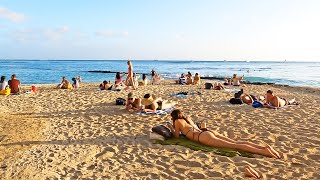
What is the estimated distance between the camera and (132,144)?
720 cm

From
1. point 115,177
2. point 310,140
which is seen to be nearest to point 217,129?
point 310,140

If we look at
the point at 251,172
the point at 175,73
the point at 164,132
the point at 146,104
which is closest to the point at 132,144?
the point at 164,132

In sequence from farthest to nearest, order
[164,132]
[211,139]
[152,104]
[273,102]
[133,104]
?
[273,102], [133,104], [152,104], [164,132], [211,139]

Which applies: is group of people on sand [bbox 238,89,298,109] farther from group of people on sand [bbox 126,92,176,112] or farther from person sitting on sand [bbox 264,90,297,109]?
group of people on sand [bbox 126,92,176,112]

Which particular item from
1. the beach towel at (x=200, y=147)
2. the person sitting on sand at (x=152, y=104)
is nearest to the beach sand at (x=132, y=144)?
the beach towel at (x=200, y=147)

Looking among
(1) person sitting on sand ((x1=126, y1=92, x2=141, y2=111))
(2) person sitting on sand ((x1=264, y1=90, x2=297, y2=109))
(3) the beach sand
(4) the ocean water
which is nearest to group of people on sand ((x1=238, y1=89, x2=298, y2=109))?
(2) person sitting on sand ((x1=264, y1=90, x2=297, y2=109))

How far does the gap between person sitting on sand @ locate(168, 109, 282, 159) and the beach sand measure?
210 millimetres

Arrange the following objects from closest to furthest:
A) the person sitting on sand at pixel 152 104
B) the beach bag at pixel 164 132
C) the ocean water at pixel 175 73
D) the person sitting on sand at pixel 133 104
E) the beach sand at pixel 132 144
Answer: the beach sand at pixel 132 144 → the beach bag at pixel 164 132 → the person sitting on sand at pixel 152 104 → the person sitting on sand at pixel 133 104 → the ocean water at pixel 175 73

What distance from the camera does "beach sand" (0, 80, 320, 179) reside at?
554 centimetres

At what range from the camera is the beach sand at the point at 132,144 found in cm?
554

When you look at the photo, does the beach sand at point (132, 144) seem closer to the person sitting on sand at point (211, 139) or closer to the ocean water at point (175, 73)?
the person sitting on sand at point (211, 139)

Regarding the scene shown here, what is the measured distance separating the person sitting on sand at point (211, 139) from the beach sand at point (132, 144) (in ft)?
0.69

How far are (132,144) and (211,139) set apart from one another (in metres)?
1.92

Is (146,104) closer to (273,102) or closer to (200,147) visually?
(200,147)
